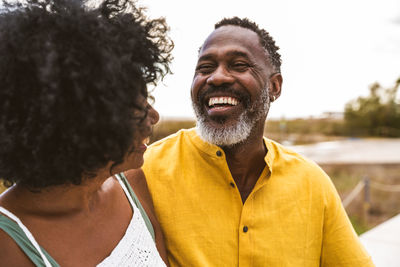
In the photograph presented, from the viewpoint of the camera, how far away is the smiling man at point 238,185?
187 cm

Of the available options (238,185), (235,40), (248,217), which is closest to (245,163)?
(238,185)

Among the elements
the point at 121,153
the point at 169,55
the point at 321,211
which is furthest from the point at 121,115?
the point at 321,211

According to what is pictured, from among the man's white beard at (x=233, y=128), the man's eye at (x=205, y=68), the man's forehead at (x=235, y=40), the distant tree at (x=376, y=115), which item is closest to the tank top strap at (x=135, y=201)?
the man's white beard at (x=233, y=128)

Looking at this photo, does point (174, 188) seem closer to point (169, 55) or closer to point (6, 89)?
point (169, 55)

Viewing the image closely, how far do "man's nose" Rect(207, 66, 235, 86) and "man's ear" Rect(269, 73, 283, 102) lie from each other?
1.40 ft

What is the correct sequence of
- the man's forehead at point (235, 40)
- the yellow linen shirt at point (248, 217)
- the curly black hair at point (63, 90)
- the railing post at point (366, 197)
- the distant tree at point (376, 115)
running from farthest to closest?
the distant tree at point (376, 115)
the railing post at point (366, 197)
the man's forehead at point (235, 40)
the yellow linen shirt at point (248, 217)
the curly black hair at point (63, 90)

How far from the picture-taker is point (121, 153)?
1.29 m

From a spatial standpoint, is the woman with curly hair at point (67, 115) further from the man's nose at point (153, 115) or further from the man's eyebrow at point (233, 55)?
the man's eyebrow at point (233, 55)

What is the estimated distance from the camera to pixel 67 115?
112 centimetres

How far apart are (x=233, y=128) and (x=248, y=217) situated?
0.53 m

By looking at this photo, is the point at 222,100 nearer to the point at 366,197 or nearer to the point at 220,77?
the point at 220,77

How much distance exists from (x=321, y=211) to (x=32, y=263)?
1502 mm

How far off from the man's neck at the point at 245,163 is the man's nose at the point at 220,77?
1.32 ft

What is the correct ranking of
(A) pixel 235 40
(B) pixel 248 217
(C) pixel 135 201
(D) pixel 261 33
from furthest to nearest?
(D) pixel 261 33
(A) pixel 235 40
(B) pixel 248 217
(C) pixel 135 201
